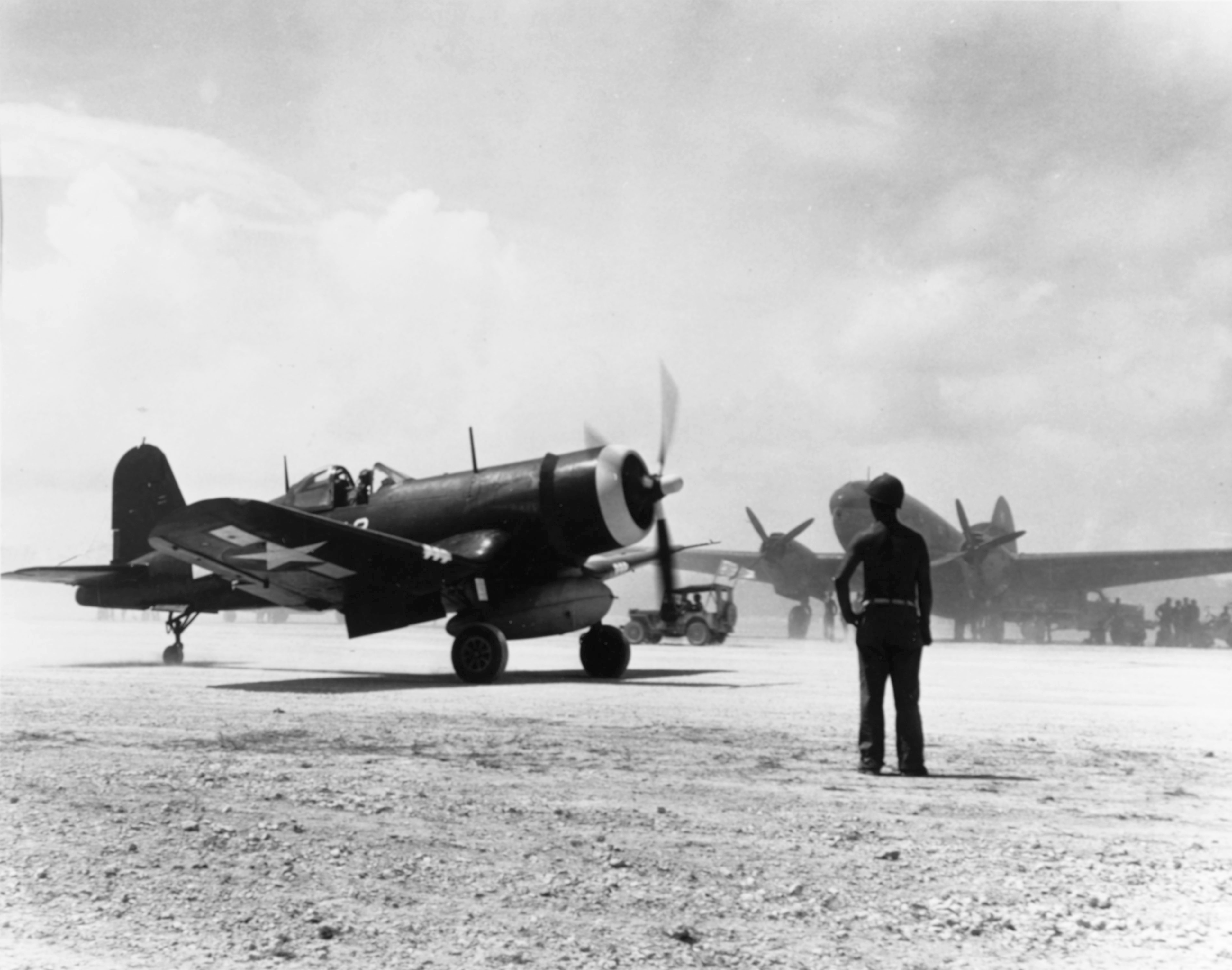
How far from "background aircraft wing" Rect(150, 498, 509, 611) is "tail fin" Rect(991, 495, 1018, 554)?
115 feet

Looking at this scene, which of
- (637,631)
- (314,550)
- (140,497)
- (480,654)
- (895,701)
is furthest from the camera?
(637,631)

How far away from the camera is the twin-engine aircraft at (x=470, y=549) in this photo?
1307 cm

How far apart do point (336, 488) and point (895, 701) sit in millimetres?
11740

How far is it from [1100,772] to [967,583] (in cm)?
3586

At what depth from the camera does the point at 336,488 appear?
53.0 ft

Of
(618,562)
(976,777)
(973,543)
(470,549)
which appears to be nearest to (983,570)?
(973,543)

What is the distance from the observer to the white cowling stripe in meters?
13.4

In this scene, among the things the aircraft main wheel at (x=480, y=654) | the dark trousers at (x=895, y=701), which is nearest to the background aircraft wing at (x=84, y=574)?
the aircraft main wheel at (x=480, y=654)

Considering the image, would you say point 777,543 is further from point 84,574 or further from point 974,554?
point 84,574

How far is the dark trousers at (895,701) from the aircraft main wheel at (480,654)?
725 centimetres

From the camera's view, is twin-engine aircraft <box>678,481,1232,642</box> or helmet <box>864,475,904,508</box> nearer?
helmet <box>864,475,904,508</box>

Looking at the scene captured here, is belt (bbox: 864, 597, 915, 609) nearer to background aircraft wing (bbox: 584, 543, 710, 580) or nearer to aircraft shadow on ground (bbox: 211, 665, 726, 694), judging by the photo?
aircraft shadow on ground (bbox: 211, 665, 726, 694)

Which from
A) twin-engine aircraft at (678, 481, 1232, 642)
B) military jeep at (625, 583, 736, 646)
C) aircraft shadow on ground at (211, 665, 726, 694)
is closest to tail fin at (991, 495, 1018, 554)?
twin-engine aircraft at (678, 481, 1232, 642)

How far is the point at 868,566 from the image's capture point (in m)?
6.17
